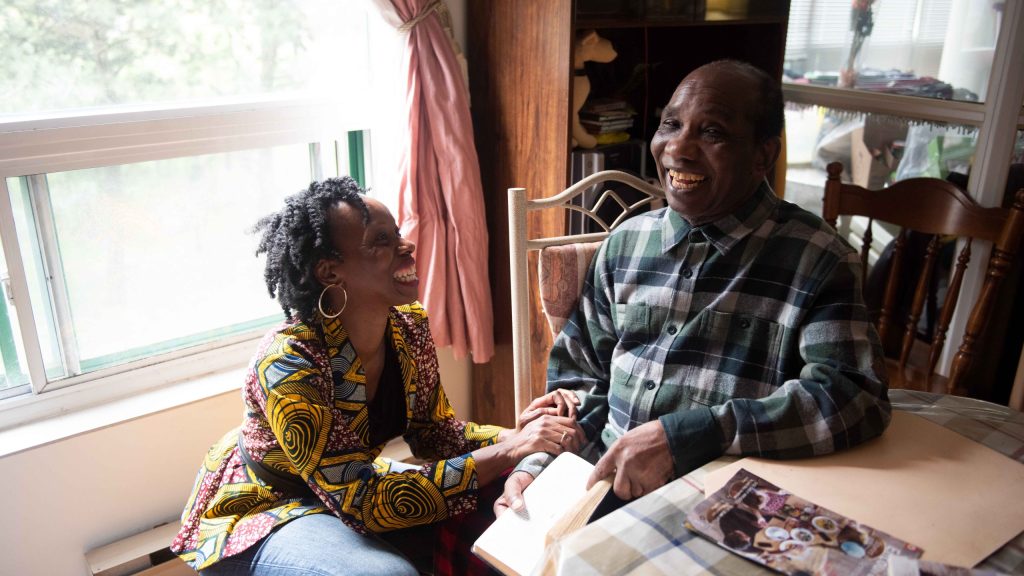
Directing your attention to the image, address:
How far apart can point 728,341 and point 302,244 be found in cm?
79

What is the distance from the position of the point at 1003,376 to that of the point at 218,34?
233 cm

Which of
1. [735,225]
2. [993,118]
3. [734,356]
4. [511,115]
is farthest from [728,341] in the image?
[993,118]

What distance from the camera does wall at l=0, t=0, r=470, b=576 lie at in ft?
5.89

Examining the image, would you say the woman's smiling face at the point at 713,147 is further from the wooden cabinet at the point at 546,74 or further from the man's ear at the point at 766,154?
the wooden cabinet at the point at 546,74

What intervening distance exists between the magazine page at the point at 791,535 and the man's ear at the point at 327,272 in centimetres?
80

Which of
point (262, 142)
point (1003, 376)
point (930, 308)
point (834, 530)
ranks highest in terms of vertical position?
point (262, 142)

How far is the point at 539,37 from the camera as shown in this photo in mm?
2102

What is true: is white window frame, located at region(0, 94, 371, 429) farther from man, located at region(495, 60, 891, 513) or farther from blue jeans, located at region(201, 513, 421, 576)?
man, located at region(495, 60, 891, 513)

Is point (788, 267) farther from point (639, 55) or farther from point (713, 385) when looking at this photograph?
point (639, 55)

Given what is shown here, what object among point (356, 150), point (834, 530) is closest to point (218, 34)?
point (356, 150)

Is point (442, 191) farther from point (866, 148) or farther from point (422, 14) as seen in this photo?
point (866, 148)

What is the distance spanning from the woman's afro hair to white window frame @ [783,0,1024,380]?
69.2 inches

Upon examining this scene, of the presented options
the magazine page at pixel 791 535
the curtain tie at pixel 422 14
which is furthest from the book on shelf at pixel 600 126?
the magazine page at pixel 791 535

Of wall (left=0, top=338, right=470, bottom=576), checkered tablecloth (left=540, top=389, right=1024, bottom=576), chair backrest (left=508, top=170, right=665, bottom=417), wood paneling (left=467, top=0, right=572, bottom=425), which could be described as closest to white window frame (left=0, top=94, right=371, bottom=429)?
wall (left=0, top=338, right=470, bottom=576)
